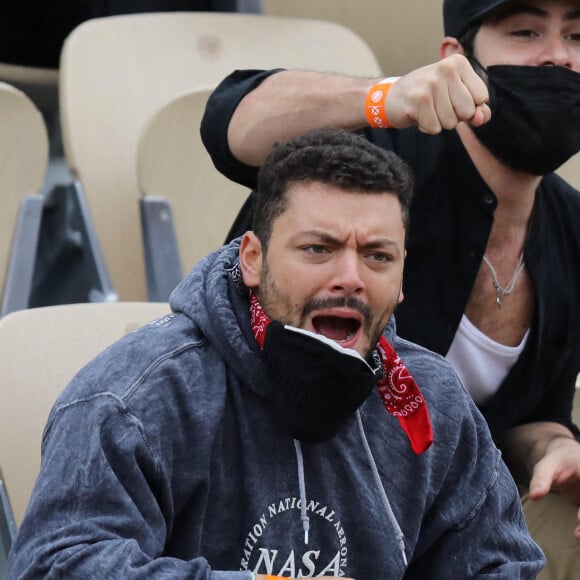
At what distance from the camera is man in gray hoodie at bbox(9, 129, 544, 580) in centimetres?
148

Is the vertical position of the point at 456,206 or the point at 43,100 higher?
the point at 456,206

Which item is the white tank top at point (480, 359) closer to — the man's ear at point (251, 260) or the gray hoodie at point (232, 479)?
the gray hoodie at point (232, 479)

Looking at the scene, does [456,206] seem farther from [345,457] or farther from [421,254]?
[345,457]

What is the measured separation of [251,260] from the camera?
1.70m

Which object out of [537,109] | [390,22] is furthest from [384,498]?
[390,22]

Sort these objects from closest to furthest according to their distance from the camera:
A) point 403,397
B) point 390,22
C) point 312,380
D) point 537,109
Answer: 1. point 312,380
2. point 403,397
3. point 537,109
4. point 390,22

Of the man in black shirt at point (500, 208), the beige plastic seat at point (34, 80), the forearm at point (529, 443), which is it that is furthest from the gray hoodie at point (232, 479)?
the beige plastic seat at point (34, 80)

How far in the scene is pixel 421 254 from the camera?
2.29 m

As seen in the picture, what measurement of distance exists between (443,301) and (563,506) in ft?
1.46

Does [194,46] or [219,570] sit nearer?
[219,570]

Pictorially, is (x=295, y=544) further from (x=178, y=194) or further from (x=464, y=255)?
(x=178, y=194)

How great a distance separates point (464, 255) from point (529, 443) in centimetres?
38

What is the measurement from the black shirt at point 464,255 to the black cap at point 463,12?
0.19 m

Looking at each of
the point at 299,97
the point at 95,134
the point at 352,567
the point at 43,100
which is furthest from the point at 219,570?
the point at 43,100
